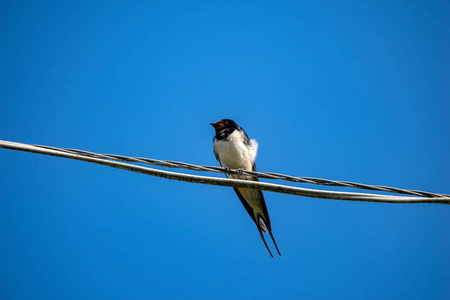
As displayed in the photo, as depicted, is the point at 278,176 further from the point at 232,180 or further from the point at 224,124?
the point at 224,124

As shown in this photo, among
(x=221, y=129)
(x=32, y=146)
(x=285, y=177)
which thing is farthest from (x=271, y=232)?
(x=32, y=146)

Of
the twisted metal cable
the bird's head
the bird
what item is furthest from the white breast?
the twisted metal cable

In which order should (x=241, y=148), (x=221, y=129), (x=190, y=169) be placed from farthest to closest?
(x=221, y=129), (x=241, y=148), (x=190, y=169)

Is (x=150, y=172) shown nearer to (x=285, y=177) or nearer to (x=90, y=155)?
(x=90, y=155)

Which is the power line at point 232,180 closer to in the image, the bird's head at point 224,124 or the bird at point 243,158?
the bird at point 243,158

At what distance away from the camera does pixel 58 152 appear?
2.19 m

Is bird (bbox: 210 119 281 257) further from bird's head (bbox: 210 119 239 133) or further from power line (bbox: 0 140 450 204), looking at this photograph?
power line (bbox: 0 140 450 204)

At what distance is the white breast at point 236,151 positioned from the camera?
530cm

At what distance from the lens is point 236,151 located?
5289 mm

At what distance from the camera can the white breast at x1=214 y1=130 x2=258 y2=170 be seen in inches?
209

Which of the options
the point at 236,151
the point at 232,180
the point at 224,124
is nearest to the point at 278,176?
the point at 232,180

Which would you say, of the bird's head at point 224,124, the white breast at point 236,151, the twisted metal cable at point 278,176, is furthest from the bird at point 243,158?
the twisted metal cable at point 278,176

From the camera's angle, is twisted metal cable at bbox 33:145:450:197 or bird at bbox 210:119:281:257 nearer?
twisted metal cable at bbox 33:145:450:197

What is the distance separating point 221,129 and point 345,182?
348 cm
